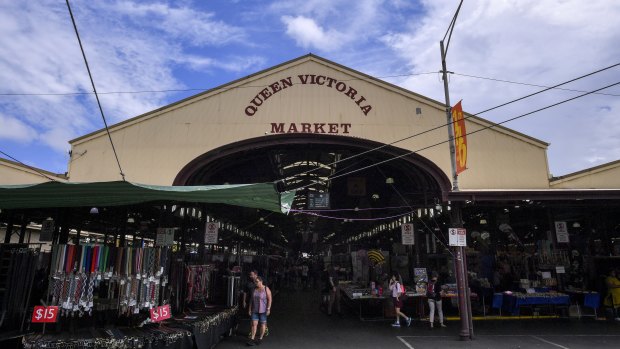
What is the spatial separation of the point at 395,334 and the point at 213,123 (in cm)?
894

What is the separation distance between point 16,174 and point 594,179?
19829 mm

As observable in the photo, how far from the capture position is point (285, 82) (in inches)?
550

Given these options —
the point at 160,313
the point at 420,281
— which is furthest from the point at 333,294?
the point at 160,313

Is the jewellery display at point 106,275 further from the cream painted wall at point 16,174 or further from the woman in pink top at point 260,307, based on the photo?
the cream painted wall at point 16,174

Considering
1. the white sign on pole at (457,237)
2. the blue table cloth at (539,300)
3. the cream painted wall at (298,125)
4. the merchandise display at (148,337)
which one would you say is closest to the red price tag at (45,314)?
the merchandise display at (148,337)

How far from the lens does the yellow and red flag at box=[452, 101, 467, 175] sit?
1126cm

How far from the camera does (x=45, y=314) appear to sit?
6.61 meters

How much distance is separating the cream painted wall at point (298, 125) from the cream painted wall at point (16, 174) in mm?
1233

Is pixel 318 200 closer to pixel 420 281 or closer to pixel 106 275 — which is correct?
pixel 420 281

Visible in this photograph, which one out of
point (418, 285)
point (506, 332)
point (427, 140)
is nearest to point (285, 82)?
point (427, 140)

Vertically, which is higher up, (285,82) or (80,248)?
(285,82)

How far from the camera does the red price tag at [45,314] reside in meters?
6.58

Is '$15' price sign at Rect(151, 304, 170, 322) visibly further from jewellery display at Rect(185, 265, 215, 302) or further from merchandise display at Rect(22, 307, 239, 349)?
jewellery display at Rect(185, 265, 215, 302)

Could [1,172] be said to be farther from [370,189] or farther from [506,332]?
[506,332]
